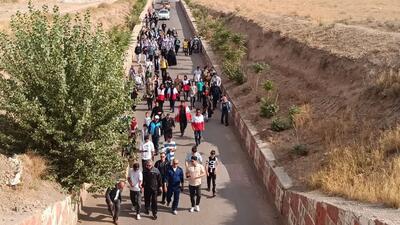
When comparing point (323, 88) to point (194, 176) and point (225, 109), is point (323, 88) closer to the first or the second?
point (225, 109)

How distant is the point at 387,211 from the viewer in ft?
30.4

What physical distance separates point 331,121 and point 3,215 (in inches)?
390

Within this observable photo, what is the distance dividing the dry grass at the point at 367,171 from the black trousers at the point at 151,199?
3.91m

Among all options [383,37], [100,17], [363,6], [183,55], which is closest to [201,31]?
[183,55]

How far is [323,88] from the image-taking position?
19797 mm

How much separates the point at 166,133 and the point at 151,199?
488 centimetres

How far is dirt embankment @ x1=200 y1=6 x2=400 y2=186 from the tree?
16.8 feet

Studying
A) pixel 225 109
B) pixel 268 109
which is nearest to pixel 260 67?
pixel 225 109

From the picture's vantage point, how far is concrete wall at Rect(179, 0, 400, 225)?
9.02 meters

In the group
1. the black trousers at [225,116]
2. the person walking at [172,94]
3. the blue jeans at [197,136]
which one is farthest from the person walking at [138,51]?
the blue jeans at [197,136]

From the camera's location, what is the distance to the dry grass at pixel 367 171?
33.9 ft

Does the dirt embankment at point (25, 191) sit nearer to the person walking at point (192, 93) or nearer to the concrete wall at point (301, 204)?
the concrete wall at point (301, 204)

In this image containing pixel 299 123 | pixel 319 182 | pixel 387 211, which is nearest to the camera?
pixel 387 211

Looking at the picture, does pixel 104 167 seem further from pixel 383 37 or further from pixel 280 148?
pixel 383 37
